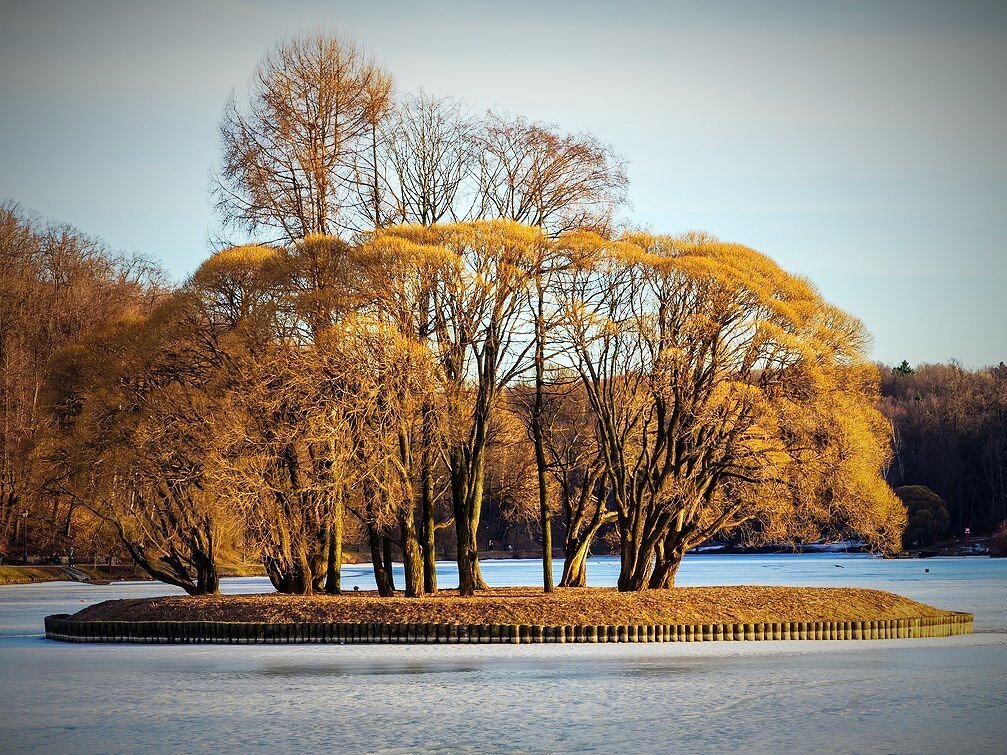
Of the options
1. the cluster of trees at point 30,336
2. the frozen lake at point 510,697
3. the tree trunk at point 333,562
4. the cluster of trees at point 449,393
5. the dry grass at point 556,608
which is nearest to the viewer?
the frozen lake at point 510,697

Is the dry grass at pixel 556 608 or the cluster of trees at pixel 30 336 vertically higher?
the cluster of trees at pixel 30 336

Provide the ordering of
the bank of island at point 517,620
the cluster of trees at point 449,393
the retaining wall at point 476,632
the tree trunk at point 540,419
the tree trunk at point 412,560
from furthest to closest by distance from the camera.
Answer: the tree trunk at point 540,419
the tree trunk at point 412,560
the cluster of trees at point 449,393
the bank of island at point 517,620
the retaining wall at point 476,632

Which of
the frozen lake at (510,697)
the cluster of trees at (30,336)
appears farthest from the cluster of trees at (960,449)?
the frozen lake at (510,697)

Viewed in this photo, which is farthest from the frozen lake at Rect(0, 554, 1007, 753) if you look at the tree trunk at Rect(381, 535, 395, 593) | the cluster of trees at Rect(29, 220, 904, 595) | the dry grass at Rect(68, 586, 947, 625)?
the tree trunk at Rect(381, 535, 395, 593)

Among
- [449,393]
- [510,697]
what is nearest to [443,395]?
[449,393]

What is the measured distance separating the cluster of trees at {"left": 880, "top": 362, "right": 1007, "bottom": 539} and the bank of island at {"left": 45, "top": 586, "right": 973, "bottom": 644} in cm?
7101

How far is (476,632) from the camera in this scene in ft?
86.1

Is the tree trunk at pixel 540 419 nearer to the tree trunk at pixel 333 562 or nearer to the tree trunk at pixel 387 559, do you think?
the tree trunk at pixel 387 559

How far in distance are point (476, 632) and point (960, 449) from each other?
84766 millimetres

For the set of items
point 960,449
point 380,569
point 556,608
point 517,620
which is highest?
point 960,449

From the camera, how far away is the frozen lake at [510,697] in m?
14.2

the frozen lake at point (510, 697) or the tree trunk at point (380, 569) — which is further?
the tree trunk at point (380, 569)

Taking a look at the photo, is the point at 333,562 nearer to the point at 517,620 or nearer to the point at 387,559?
the point at 387,559

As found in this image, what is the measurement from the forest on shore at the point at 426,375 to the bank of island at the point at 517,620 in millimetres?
2463
